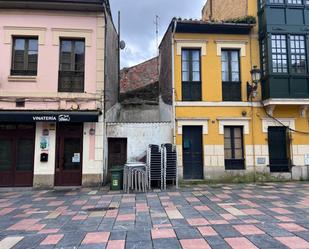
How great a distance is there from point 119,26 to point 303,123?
10.9m

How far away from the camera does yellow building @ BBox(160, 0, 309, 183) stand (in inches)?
480

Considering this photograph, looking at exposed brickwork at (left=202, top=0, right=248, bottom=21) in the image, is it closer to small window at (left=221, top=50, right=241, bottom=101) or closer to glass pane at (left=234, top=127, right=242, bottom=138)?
small window at (left=221, top=50, right=241, bottom=101)

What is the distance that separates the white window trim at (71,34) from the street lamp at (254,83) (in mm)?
7101

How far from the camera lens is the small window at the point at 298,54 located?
12.2 m

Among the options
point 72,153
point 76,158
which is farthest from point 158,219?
point 72,153

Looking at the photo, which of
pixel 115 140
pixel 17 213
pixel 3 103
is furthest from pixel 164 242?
pixel 3 103

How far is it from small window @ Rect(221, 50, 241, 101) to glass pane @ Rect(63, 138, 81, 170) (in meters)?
6.83

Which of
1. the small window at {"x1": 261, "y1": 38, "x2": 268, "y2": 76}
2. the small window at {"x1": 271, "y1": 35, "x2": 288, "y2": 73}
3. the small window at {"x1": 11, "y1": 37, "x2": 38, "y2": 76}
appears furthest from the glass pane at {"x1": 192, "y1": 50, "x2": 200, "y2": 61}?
the small window at {"x1": 11, "y1": 37, "x2": 38, "y2": 76}

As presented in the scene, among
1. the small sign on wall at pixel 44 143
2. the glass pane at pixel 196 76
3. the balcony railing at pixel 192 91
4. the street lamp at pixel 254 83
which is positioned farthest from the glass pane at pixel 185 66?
the small sign on wall at pixel 44 143

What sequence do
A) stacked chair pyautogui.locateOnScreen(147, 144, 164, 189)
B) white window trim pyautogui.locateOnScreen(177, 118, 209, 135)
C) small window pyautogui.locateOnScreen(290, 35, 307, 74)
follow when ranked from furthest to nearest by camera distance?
1. small window pyautogui.locateOnScreen(290, 35, 307, 74)
2. white window trim pyautogui.locateOnScreen(177, 118, 209, 135)
3. stacked chair pyautogui.locateOnScreen(147, 144, 164, 189)

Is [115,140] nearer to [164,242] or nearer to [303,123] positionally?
[164,242]

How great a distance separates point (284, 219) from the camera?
645 cm

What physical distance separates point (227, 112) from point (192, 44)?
3469mm

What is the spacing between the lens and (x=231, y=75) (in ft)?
41.9
